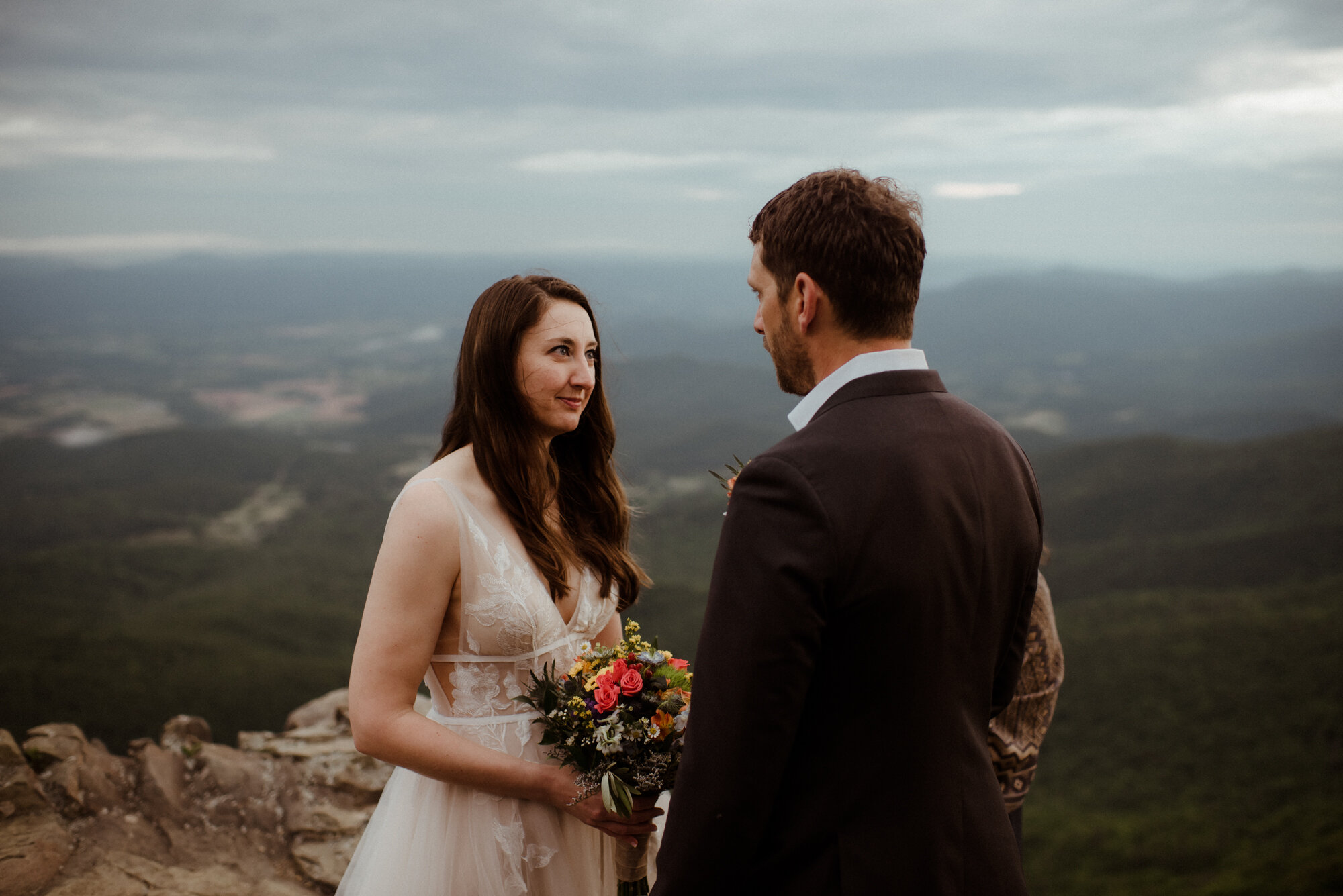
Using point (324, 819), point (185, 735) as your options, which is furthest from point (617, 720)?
point (185, 735)

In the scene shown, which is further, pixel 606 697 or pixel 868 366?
pixel 606 697

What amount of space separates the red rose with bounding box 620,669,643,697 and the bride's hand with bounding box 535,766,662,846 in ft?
1.59

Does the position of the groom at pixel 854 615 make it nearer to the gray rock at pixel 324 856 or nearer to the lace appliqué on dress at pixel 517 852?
the lace appliqué on dress at pixel 517 852

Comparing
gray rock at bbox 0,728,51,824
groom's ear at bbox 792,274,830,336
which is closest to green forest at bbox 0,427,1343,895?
gray rock at bbox 0,728,51,824

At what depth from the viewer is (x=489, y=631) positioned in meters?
3.42

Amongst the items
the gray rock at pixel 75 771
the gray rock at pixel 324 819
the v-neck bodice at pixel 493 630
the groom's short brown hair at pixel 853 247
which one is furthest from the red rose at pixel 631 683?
the gray rock at pixel 75 771

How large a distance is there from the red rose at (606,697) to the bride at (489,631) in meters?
0.47

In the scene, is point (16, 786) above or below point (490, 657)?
below

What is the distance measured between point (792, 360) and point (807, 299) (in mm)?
215

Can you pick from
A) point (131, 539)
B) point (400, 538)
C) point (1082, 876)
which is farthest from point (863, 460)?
point (131, 539)

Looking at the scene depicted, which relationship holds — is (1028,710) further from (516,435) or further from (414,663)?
(414,663)

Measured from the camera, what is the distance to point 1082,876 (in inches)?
1203

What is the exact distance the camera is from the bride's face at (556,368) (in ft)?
12.0

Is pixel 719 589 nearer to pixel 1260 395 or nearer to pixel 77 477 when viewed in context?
pixel 77 477
